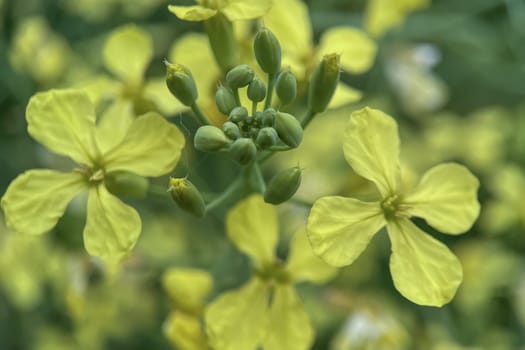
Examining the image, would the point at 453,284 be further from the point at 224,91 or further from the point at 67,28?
the point at 67,28

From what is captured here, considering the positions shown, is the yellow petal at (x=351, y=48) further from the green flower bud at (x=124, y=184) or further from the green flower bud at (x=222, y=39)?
the green flower bud at (x=124, y=184)

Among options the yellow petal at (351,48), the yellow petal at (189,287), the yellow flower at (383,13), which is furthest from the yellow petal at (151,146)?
the yellow flower at (383,13)

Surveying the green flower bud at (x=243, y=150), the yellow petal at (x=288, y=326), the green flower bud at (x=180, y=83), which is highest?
the green flower bud at (x=180, y=83)

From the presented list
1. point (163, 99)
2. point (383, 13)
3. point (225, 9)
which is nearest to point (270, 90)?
point (225, 9)

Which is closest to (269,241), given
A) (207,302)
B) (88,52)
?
(207,302)

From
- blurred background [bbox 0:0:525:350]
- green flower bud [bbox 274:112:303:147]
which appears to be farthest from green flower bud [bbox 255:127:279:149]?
blurred background [bbox 0:0:525:350]
